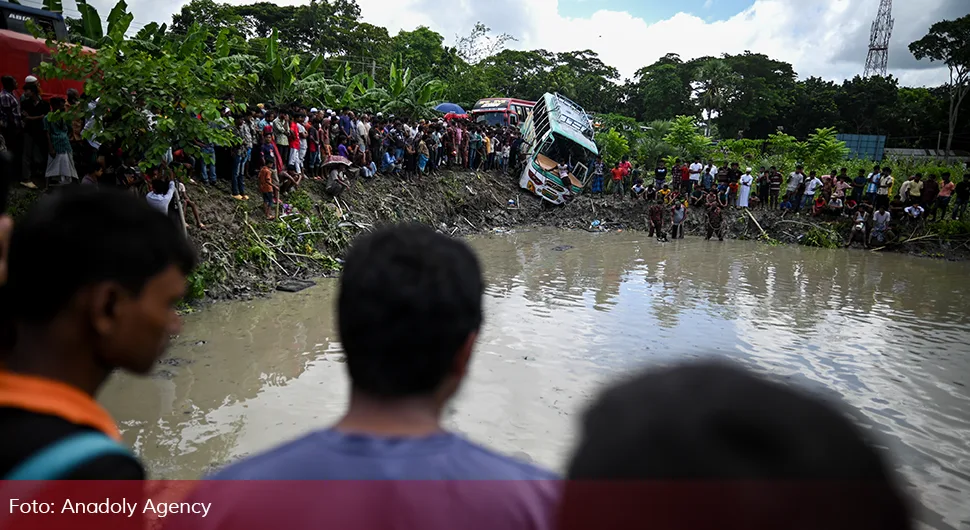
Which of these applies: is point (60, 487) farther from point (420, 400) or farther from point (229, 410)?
point (229, 410)

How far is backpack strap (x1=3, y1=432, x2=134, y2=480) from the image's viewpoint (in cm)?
109

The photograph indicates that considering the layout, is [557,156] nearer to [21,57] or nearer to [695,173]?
[695,173]

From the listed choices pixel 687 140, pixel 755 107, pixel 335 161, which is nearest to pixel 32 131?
pixel 335 161

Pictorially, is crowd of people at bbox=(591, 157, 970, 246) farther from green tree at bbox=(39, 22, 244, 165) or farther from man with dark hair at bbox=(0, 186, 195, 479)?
man with dark hair at bbox=(0, 186, 195, 479)

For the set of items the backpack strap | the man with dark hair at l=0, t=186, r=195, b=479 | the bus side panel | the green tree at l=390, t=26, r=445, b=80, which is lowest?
the backpack strap

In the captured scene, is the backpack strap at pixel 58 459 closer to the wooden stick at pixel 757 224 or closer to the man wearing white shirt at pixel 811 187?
the wooden stick at pixel 757 224

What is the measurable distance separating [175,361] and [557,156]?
53.3ft

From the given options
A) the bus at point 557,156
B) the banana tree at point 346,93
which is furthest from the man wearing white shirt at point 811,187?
the banana tree at point 346,93

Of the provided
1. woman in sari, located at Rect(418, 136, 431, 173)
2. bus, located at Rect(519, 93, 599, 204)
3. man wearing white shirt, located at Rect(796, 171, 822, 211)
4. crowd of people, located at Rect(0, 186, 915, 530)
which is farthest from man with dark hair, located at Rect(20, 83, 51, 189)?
man wearing white shirt, located at Rect(796, 171, 822, 211)

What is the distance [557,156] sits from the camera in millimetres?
20953

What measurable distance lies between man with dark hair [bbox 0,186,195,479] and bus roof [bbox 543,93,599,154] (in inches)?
744

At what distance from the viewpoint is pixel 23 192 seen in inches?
329

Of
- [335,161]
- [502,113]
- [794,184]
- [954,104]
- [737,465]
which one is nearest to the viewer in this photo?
[737,465]

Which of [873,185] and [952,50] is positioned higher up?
[952,50]
